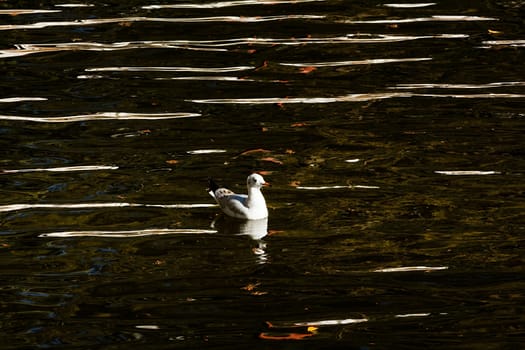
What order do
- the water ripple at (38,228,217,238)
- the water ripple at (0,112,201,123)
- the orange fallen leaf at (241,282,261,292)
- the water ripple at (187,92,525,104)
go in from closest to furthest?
1. the orange fallen leaf at (241,282,261,292)
2. the water ripple at (38,228,217,238)
3. the water ripple at (0,112,201,123)
4. the water ripple at (187,92,525,104)

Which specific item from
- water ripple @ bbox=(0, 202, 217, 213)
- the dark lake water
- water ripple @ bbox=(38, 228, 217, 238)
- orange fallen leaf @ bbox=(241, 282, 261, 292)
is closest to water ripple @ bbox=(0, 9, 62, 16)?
the dark lake water

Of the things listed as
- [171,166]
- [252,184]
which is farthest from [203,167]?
[252,184]

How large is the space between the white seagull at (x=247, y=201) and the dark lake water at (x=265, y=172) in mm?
99

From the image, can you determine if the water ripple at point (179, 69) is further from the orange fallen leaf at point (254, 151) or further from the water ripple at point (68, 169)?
the water ripple at point (68, 169)

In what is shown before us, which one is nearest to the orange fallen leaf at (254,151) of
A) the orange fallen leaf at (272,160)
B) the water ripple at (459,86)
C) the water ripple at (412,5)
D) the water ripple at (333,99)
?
the orange fallen leaf at (272,160)

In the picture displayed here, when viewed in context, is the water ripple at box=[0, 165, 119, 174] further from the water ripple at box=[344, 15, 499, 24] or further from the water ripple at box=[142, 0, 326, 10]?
the water ripple at box=[142, 0, 326, 10]

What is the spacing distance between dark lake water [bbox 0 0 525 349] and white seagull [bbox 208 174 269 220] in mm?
99

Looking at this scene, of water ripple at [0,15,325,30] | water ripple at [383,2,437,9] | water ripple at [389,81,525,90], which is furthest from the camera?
water ripple at [383,2,437,9]

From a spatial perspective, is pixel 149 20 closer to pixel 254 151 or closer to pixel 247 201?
pixel 254 151

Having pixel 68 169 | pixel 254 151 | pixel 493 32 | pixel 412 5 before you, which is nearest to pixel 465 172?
pixel 254 151

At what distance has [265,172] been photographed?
995 centimetres

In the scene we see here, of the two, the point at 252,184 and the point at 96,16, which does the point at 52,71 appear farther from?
the point at 252,184

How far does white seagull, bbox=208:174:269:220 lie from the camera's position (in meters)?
8.85

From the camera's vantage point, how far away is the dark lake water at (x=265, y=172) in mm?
6973
